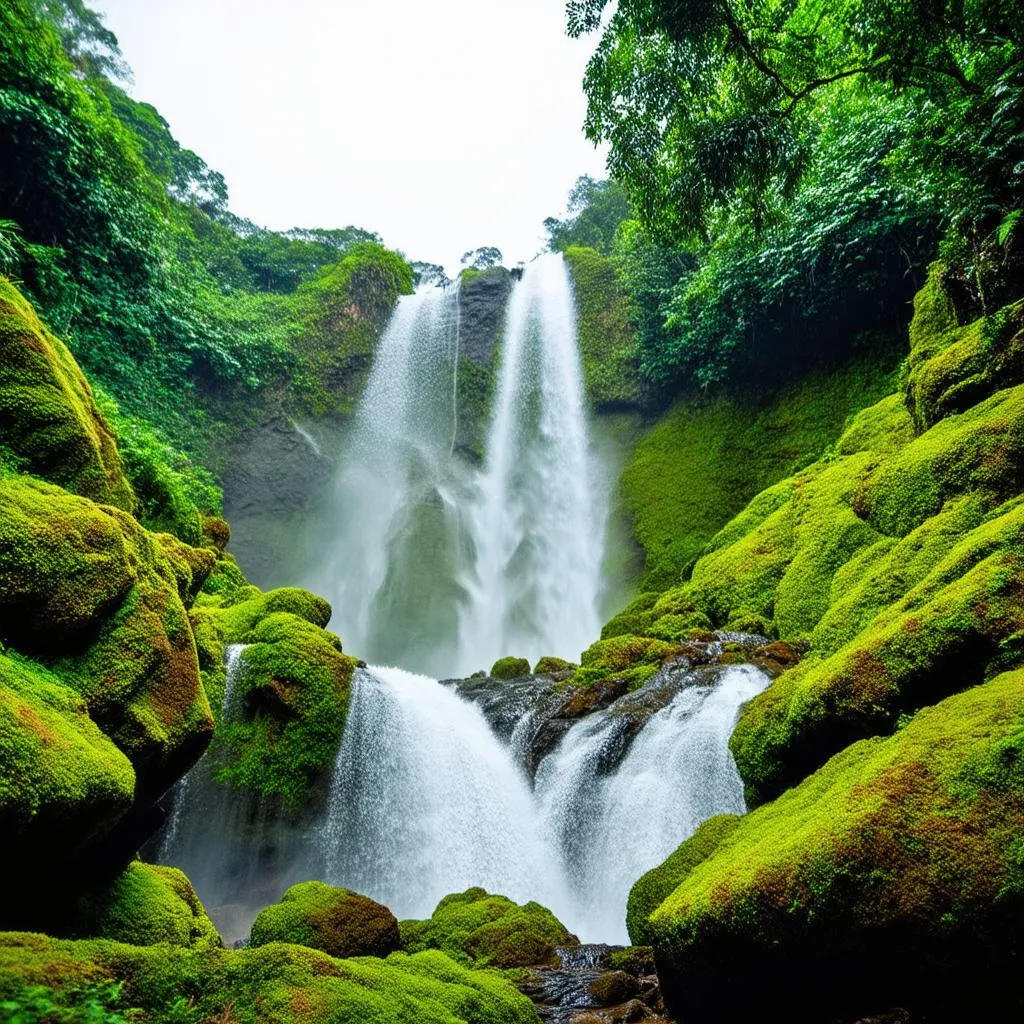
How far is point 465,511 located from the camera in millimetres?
22297

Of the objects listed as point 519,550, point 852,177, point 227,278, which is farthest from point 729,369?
point 227,278

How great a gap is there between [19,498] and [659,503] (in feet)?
58.3

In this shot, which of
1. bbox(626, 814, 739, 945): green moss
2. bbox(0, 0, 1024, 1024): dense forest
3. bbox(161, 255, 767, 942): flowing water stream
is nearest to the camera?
bbox(0, 0, 1024, 1024): dense forest

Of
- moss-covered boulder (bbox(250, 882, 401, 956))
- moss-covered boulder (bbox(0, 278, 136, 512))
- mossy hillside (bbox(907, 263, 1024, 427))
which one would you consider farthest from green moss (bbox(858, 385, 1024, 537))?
moss-covered boulder (bbox(0, 278, 136, 512))

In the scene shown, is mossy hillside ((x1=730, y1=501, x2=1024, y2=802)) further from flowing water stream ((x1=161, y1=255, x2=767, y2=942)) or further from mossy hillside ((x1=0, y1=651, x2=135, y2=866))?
mossy hillside ((x1=0, y1=651, x2=135, y2=866))

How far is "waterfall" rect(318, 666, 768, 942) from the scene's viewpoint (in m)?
7.07

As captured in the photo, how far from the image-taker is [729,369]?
19.8 meters

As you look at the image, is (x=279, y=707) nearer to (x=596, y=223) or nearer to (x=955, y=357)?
(x=955, y=357)

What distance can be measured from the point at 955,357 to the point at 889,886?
25.3 ft

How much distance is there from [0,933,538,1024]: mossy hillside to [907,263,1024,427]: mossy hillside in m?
8.29

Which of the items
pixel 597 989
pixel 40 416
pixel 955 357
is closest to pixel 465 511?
pixel 955 357

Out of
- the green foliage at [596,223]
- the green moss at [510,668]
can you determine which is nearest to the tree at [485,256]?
the green foliage at [596,223]

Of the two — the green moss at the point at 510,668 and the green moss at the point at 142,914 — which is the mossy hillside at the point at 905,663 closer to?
the green moss at the point at 142,914

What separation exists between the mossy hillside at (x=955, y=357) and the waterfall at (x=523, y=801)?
171 inches
